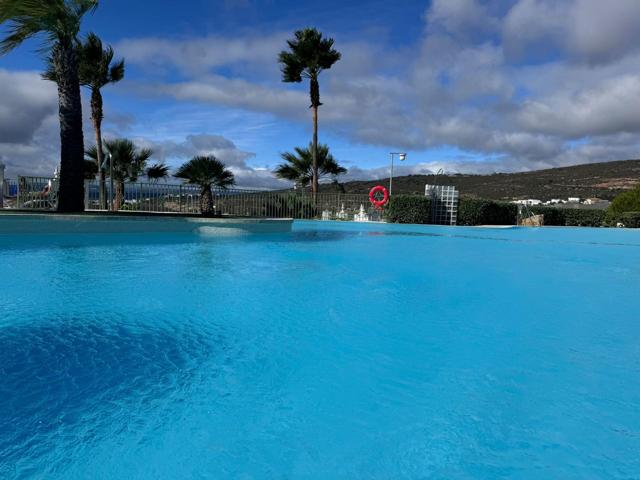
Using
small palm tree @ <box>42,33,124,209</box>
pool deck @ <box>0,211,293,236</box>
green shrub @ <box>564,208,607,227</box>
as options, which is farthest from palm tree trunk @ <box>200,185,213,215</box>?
green shrub @ <box>564,208,607,227</box>

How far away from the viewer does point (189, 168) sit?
14641 millimetres

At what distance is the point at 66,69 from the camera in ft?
37.1

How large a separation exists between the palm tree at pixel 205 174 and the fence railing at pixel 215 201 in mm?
1017

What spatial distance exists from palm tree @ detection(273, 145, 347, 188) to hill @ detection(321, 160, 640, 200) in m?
22.2

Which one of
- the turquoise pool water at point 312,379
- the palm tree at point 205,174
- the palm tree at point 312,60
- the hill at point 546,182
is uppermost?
the palm tree at point 312,60

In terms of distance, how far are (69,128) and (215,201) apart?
7158 mm

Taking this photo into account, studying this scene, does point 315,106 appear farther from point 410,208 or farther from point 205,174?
point 205,174

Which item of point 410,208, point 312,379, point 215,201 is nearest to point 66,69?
point 215,201

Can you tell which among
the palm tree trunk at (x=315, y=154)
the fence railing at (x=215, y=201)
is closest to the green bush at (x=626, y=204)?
the fence railing at (x=215, y=201)

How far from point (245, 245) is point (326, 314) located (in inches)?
233

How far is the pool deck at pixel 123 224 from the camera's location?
9.59 metres

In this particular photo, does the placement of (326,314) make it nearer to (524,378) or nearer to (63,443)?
(524,378)

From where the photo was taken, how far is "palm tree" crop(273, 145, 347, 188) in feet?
75.2

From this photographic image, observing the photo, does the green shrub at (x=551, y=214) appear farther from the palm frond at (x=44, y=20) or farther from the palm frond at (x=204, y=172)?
the palm frond at (x=44, y=20)
